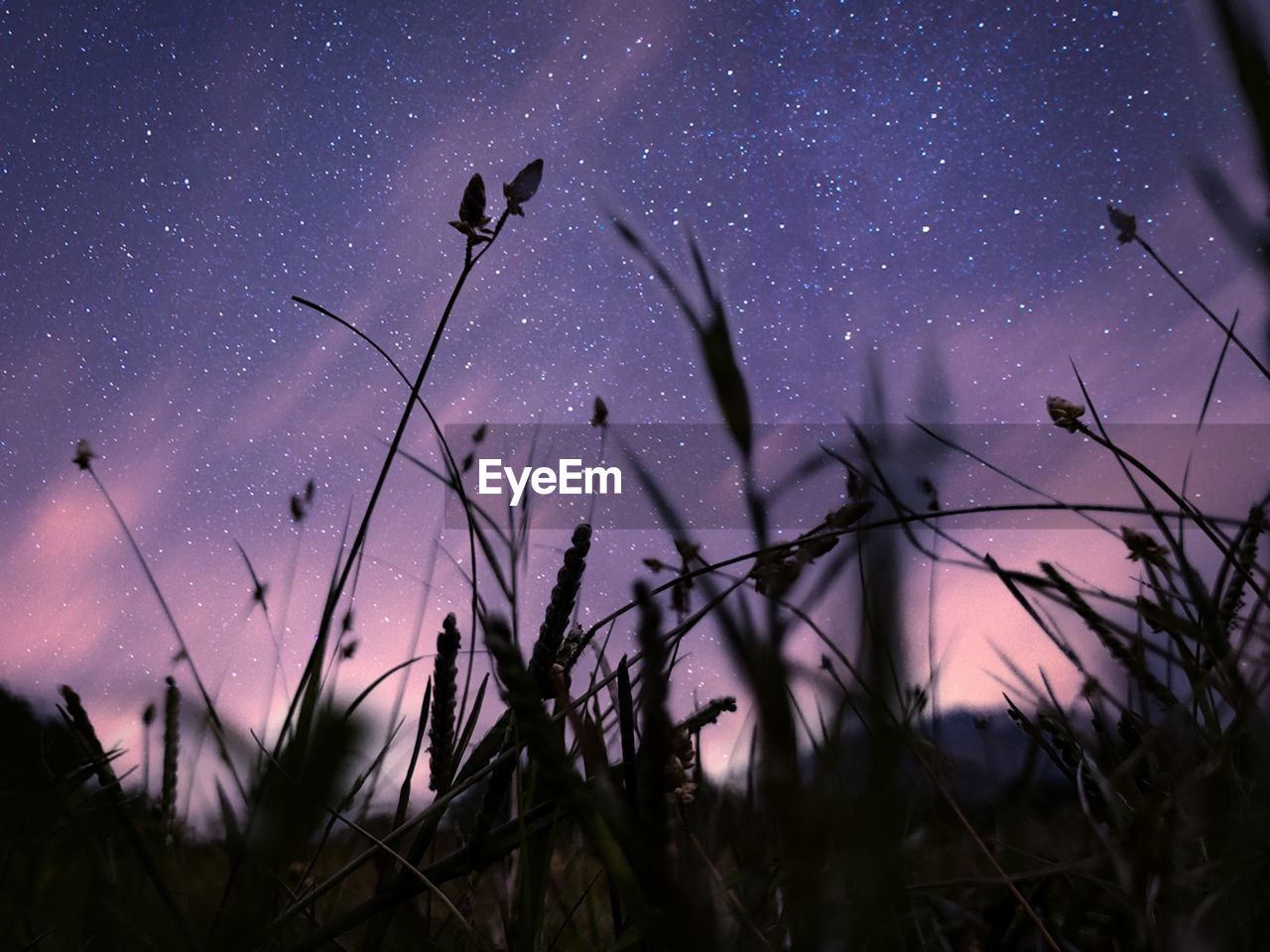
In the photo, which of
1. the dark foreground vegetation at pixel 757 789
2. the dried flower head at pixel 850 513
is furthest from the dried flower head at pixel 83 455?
the dried flower head at pixel 850 513

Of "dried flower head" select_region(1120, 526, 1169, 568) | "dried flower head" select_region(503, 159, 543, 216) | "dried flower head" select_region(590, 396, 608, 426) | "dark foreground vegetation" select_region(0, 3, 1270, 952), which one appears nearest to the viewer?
"dark foreground vegetation" select_region(0, 3, 1270, 952)

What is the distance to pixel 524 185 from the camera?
0.64m

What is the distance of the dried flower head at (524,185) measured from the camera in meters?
0.64

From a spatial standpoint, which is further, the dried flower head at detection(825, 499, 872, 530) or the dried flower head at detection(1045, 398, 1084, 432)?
the dried flower head at detection(1045, 398, 1084, 432)

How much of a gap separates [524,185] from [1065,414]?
1.88 feet

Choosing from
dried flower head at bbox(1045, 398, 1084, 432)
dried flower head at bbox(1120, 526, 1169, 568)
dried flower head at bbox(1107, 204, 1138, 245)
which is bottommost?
dried flower head at bbox(1120, 526, 1169, 568)

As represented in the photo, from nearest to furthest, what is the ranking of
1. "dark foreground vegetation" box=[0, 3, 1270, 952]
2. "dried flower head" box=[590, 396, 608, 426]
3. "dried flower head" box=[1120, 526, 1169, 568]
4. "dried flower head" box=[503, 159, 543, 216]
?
"dark foreground vegetation" box=[0, 3, 1270, 952]
"dried flower head" box=[503, 159, 543, 216]
"dried flower head" box=[1120, 526, 1169, 568]
"dried flower head" box=[590, 396, 608, 426]

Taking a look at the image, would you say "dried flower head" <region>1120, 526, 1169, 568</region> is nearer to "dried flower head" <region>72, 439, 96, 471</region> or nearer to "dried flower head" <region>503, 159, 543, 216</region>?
"dried flower head" <region>503, 159, 543, 216</region>

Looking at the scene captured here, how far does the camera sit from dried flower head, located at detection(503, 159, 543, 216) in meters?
0.64

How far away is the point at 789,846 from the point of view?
0.68 ft

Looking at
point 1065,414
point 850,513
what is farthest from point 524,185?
point 1065,414

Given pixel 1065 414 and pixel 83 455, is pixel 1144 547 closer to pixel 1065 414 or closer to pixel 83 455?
pixel 1065 414

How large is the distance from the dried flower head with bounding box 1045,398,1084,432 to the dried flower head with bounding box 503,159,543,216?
1.81 ft

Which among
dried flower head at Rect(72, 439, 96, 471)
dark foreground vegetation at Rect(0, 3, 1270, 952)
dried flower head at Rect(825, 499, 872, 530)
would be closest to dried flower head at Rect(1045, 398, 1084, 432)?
dark foreground vegetation at Rect(0, 3, 1270, 952)
